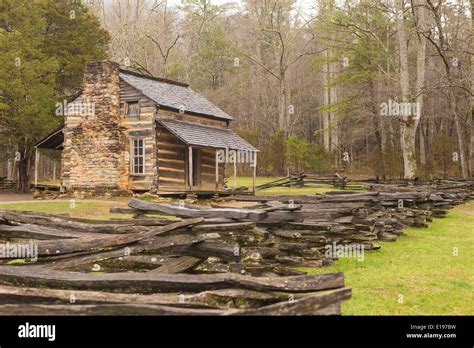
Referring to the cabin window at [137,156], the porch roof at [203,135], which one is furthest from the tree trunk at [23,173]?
the porch roof at [203,135]

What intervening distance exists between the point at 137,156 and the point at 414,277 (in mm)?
16397

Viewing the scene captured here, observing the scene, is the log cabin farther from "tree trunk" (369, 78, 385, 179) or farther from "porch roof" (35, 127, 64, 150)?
"tree trunk" (369, 78, 385, 179)

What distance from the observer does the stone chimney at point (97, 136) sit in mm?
21188

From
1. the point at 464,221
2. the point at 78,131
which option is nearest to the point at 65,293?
the point at 464,221

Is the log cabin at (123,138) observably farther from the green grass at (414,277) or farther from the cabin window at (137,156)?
the green grass at (414,277)

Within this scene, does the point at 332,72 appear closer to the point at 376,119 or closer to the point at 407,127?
the point at 376,119

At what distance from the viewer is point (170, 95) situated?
934 inches

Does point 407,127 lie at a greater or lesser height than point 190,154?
greater

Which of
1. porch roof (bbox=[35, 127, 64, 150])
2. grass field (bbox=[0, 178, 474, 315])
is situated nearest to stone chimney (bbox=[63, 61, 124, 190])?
porch roof (bbox=[35, 127, 64, 150])

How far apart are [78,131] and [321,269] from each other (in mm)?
16999

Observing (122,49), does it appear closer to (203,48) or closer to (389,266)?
(203,48)

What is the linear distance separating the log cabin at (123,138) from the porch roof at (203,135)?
0.08 meters

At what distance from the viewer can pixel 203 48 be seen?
51.8 metres

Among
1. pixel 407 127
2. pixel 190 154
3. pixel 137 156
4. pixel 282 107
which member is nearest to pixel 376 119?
pixel 282 107
